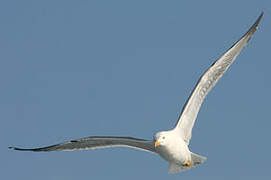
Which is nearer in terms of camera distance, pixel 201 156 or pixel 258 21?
pixel 201 156

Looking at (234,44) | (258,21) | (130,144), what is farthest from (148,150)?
(258,21)

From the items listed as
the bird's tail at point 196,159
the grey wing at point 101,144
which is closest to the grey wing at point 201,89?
the bird's tail at point 196,159

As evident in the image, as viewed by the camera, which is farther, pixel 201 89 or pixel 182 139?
pixel 201 89

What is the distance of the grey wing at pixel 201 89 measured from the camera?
1939 centimetres

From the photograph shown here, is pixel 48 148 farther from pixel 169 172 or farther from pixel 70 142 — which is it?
pixel 169 172

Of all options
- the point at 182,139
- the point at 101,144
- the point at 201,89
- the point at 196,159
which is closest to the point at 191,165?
the point at 196,159

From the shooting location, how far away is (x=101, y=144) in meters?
19.6

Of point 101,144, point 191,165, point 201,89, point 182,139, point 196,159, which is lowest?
point 191,165

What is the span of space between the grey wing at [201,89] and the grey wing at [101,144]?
53.0 inches

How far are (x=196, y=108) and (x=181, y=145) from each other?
1574 millimetres

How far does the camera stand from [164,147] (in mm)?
18234

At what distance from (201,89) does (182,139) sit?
1944 millimetres

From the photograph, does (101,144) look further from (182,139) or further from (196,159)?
(196,159)

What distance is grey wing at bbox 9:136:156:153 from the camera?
749 inches
